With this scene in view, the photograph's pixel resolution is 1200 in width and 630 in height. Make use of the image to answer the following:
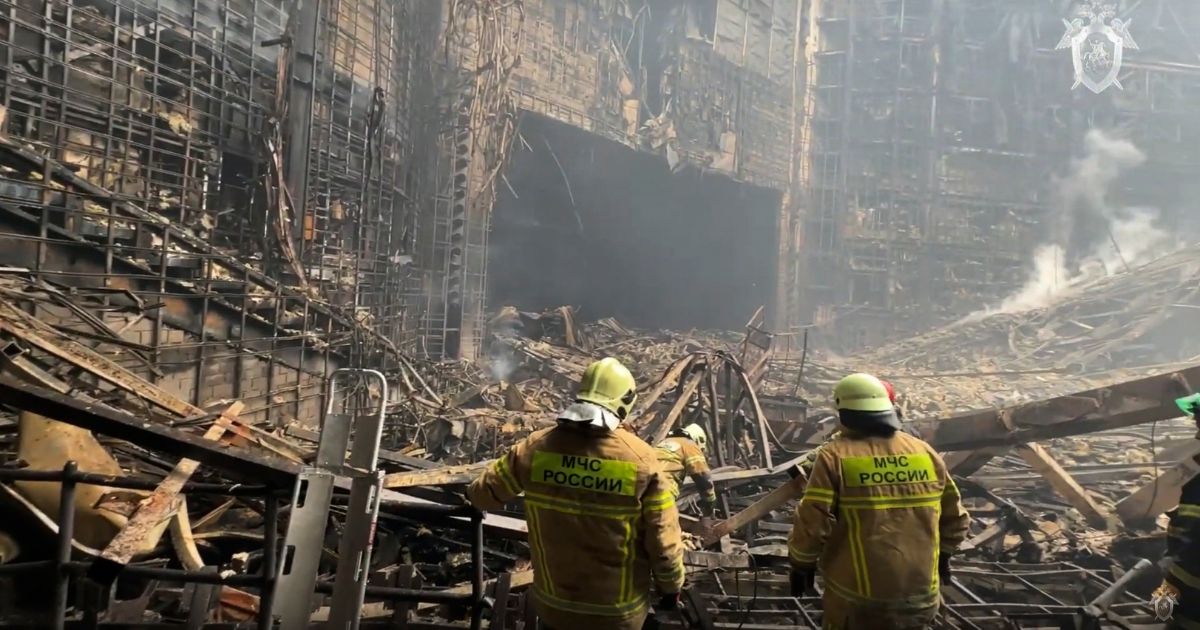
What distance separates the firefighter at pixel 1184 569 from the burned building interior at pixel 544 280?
2.52ft

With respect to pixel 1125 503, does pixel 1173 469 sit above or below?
above

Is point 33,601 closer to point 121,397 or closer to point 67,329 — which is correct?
point 121,397

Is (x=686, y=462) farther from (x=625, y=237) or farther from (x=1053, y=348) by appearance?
(x=1053, y=348)

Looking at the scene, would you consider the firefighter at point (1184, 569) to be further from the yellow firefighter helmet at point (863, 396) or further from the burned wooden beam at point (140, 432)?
the burned wooden beam at point (140, 432)

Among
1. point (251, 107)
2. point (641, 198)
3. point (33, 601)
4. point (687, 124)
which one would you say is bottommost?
point (33, 601)

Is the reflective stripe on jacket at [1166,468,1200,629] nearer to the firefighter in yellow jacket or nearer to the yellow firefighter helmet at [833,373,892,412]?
the yellow firefighter helmet at [833,373,892,412]

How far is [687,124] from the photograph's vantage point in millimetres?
20859

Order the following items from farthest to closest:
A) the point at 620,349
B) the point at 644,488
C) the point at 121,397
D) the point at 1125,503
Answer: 1. the point at 620,349
2. the point at 1125,503
3. the point at 121,397
4. the point at 644,488

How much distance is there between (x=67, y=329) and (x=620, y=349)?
38.8ft

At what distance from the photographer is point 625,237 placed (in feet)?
78.7

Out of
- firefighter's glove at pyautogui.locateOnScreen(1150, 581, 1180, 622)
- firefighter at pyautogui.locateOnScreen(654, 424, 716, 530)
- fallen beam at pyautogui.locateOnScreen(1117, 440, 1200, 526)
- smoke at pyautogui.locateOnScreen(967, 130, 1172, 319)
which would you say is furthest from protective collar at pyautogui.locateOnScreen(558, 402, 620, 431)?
smoke at pyautogui.locateOnScreen(967, 130, 1172, 319)

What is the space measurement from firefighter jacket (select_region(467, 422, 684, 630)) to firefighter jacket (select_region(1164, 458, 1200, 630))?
2.80 meters

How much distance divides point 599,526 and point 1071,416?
5.51m

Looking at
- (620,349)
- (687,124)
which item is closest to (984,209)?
(687,124)
